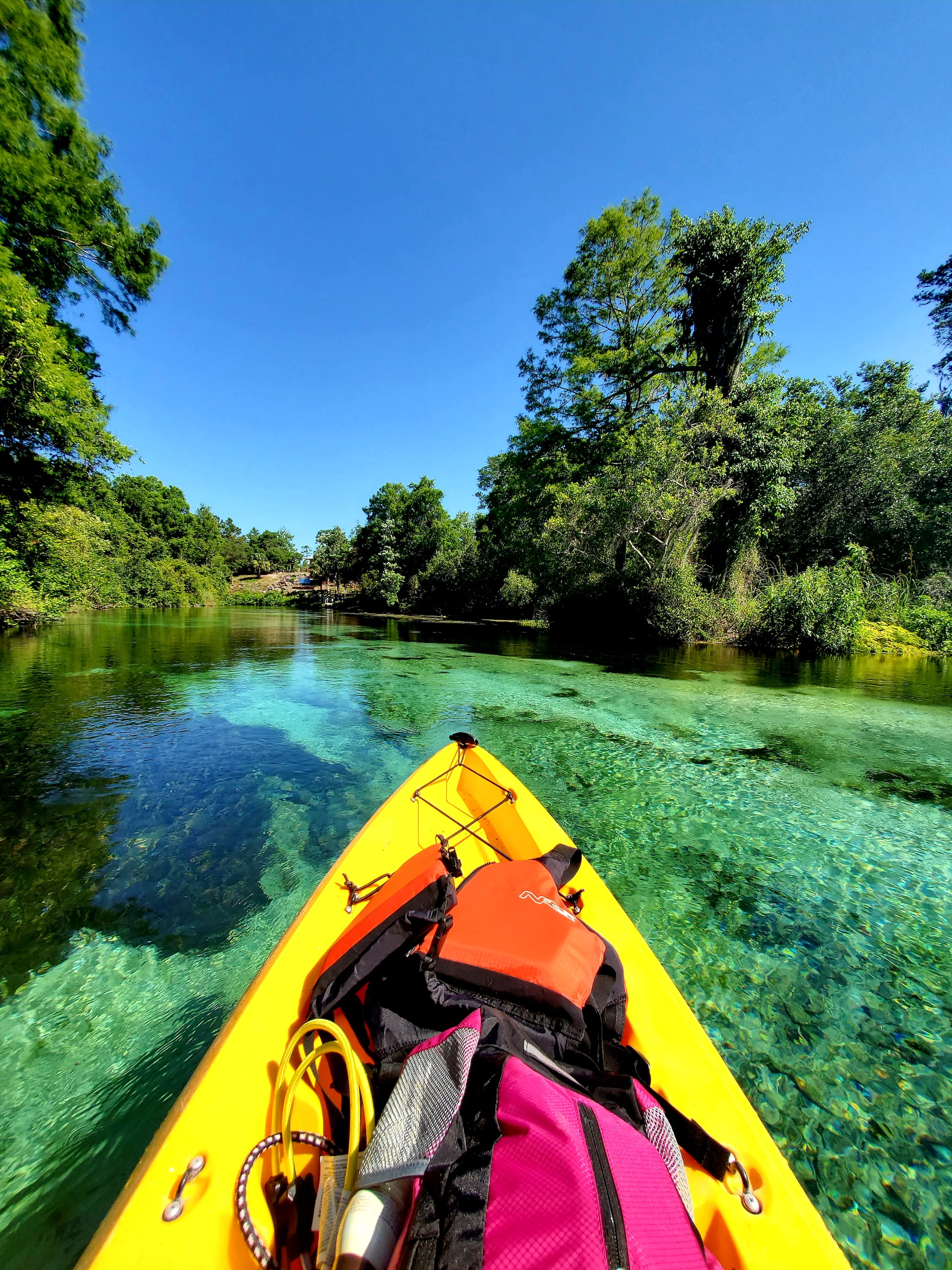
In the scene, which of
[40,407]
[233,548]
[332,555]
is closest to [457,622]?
[40,407]

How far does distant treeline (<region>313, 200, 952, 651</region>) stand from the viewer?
14.1 metres

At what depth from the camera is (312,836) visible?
350cm

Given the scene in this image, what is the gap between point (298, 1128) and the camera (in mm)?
1198

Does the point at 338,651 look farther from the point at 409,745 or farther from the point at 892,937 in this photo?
the point at 892,937

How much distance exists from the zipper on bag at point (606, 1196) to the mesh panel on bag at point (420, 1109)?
267mm

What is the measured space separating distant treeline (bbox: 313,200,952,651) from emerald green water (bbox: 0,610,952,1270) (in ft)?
25.9

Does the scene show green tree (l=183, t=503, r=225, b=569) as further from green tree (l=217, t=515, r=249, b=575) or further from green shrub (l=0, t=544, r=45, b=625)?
green shrub (l=0, t=544, r=45, b=625)

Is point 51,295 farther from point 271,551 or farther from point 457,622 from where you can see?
point 271,551

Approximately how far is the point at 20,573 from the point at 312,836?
46.3ft

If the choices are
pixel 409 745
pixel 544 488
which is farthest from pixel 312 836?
pixel 544 488

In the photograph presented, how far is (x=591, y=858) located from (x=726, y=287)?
64.7ft

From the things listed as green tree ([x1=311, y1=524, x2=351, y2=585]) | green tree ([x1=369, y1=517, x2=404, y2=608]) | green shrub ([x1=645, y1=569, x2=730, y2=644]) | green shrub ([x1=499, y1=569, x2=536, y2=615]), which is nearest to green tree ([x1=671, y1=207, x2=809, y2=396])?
green shrub ([x1=645, y1=569, x2=730, y2=644])

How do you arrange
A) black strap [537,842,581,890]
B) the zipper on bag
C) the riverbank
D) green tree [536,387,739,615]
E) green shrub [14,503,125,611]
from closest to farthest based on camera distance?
the zipper on bag
black strap [537,842,581,890]
green shrub [14,503,125,611]
green tree [536,387,739,615]
the riverbank

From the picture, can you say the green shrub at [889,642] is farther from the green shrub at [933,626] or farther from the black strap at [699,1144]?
the black strap at [699,1144]
